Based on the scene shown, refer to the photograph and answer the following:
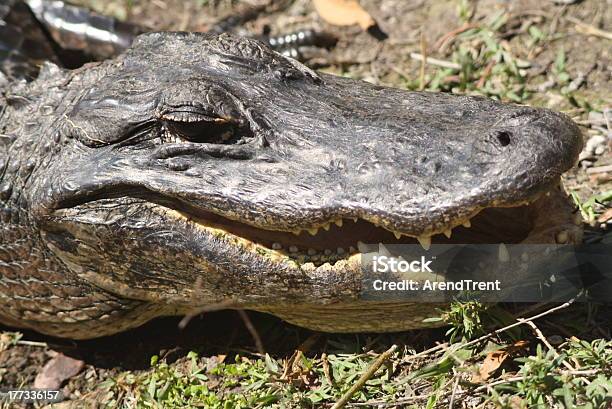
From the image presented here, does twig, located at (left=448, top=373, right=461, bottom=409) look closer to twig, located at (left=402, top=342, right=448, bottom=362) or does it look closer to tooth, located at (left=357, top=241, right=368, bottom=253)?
twig, located at (left=402, top=342, right=448, bottom=362)

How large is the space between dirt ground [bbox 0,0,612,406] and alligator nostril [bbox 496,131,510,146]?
95 cm

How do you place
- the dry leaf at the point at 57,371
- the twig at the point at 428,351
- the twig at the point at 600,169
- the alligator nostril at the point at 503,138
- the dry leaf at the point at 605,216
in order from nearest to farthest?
1. the alligator nostril at the point at 503,138
2. the twig at the point at 428,351
3. the dry leaf at the point at 605,216
4. the dry leaf at the point at 57,371
5. the twig at the point at 600,169

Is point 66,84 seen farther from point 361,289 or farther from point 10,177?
point 361,289

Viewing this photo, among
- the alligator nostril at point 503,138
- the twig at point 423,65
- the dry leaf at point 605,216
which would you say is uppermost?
the twig at point 423,65

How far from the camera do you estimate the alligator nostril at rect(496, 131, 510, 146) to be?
2791 mm

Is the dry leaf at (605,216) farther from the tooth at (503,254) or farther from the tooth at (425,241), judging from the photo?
the tooth at (425,241)

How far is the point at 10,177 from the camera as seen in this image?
372 centimetres

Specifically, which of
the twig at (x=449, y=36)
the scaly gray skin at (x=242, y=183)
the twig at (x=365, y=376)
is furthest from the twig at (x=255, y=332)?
the twig at (x=449, y=36)

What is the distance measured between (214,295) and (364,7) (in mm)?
3079

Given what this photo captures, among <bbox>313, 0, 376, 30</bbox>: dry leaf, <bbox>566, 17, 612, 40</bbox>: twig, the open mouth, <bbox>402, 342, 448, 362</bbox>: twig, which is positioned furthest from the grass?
<bbox>313, 0, 376, 30</bbox>: dry leaf

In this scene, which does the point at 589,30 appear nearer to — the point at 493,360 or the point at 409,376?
the point at 493,360

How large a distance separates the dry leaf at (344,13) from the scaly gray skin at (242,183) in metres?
2.05

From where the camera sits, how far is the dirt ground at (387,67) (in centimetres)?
386

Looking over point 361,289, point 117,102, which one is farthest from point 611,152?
point 117,102
